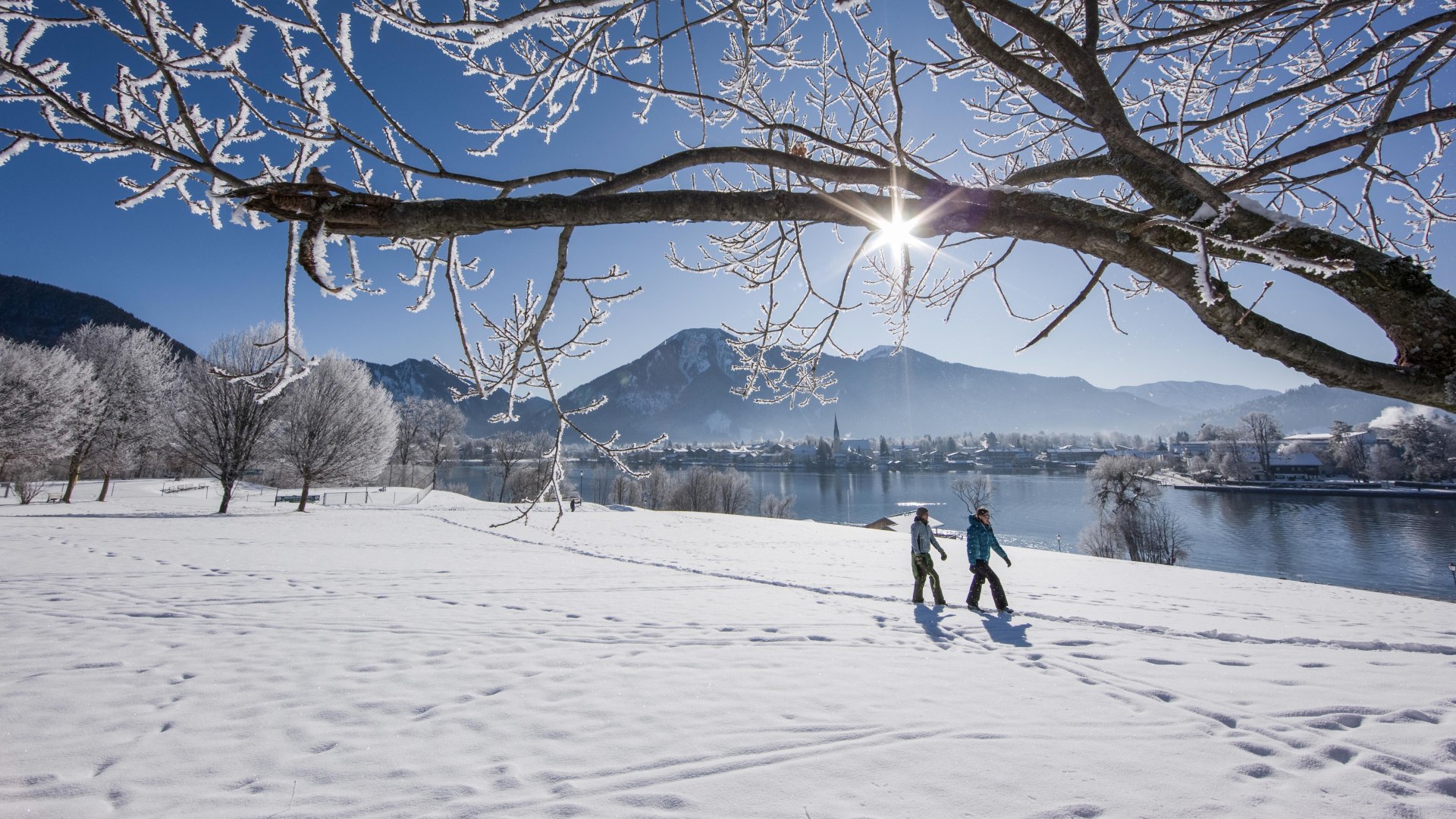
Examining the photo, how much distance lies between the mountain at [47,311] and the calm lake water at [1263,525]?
46532 millimetres

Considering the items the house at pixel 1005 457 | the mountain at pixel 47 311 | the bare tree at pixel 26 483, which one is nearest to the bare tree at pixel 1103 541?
the bare tree at pixel 26 483

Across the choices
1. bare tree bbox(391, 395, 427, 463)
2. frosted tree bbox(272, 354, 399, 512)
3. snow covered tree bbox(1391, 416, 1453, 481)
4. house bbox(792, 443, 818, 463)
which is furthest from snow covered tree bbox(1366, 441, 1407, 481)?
bare tree bbox(391, 395, 427, 463)

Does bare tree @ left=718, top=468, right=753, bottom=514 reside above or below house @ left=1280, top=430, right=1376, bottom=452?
below

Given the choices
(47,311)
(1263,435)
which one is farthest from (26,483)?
(1263,435)

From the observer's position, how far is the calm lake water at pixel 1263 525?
24.1m

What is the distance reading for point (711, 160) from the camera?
184 centimetres

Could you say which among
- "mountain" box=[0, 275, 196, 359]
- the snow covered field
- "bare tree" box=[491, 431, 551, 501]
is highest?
"mountain" box=[0, 275, 196, 359]

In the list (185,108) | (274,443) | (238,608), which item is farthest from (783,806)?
(274,443)

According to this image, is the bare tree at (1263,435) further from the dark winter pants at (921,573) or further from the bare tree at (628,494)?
the dark winter pants at (921,573)

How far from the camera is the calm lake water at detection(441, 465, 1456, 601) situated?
24.1 m

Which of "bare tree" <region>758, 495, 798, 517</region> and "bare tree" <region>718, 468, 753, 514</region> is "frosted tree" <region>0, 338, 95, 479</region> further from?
"bare tree" <region>758, 495, 798, 517</region>

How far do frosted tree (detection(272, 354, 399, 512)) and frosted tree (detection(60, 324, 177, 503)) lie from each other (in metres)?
4.67

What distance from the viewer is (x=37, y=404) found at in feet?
64.5

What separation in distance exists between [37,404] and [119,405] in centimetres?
403
